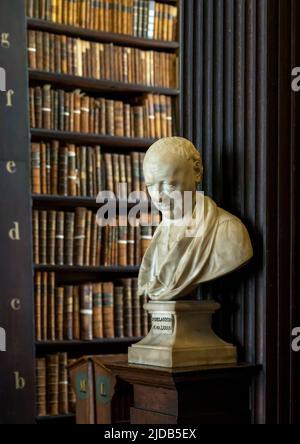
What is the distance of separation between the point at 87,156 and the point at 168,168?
180 centimetres

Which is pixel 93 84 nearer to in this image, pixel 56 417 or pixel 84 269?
pixel 84 269

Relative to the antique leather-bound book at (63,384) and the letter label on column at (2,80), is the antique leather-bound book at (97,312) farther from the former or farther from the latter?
the letter label on column at (2,80)

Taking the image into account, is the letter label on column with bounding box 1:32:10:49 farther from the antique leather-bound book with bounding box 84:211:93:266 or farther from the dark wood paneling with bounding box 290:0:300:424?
the dark wood paneling with bounding box 290:0:300:424

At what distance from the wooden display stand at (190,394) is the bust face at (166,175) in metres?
0.57

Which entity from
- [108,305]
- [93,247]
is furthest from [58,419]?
[93,247]

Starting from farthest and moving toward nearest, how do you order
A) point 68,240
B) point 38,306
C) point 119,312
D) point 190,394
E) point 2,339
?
1. point 119,312
2. point 68,240
3. point 38,306
4. point 2,339
5. point 190,394

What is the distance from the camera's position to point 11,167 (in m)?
4.48

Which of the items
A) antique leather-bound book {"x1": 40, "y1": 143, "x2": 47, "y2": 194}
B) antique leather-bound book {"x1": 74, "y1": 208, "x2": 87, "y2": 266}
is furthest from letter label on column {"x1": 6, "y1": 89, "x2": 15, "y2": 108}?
antique leather-bound book {"x1": 74, "y1": 208, "x2": 87, "y2": 266}

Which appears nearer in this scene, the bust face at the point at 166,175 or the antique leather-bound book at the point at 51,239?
the bust face at the point at 166,175

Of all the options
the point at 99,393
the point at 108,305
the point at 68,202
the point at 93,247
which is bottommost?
the point at 99,393

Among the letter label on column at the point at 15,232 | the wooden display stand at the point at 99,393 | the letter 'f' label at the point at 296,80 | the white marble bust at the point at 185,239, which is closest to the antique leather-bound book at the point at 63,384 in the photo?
the wooden display stand at the point at 99,393

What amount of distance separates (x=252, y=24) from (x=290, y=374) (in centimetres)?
123

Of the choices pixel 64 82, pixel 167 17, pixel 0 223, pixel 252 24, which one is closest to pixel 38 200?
pixel 0 223

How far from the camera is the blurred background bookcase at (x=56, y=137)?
4.48 metres
